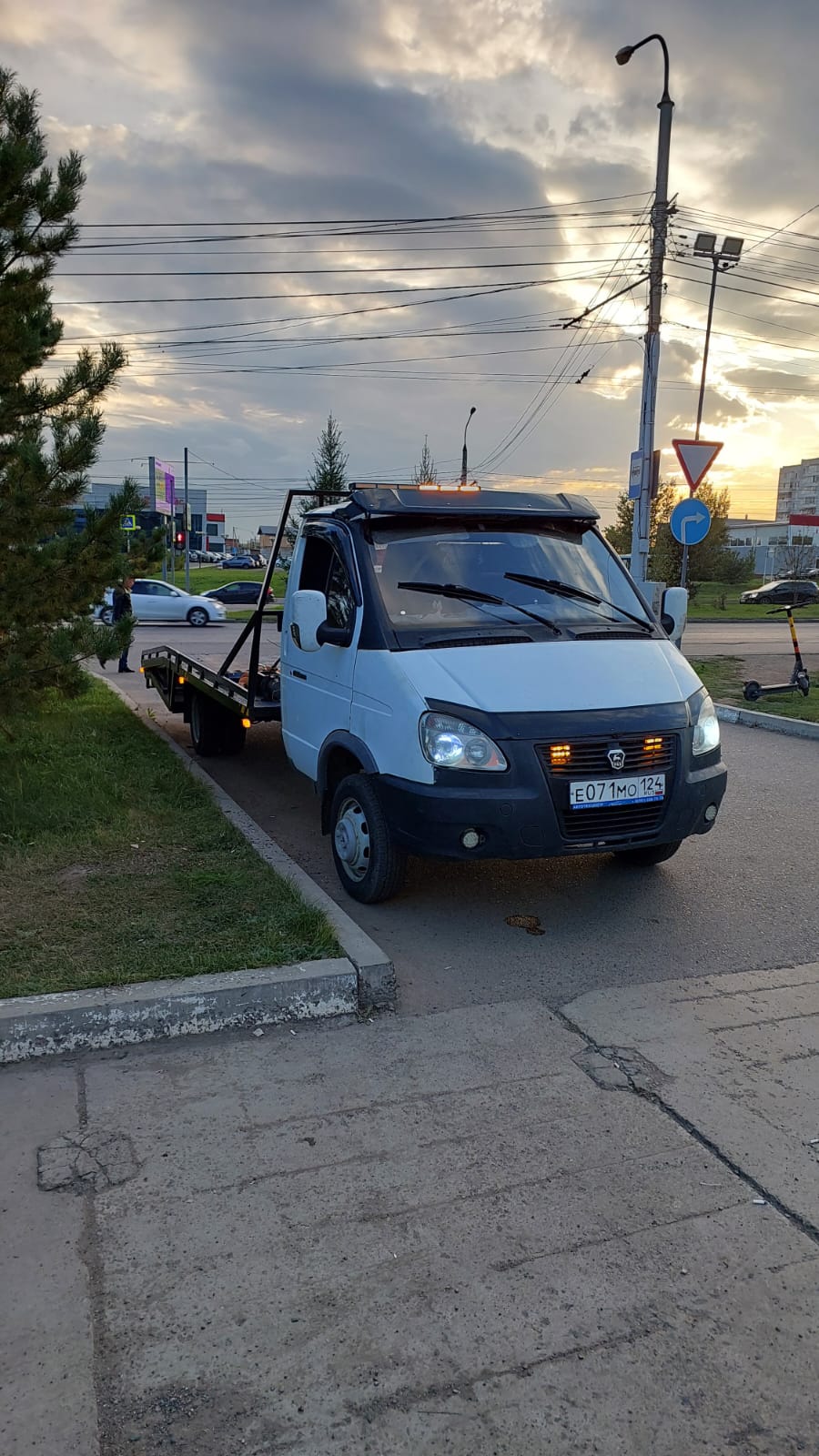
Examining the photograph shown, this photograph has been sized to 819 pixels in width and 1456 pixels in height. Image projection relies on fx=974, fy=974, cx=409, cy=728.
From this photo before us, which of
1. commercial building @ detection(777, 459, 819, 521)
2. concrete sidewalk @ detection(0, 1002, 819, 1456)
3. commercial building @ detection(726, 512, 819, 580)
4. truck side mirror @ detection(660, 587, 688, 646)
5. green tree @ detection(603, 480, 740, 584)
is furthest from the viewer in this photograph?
commercial building @ detection(777, 459, 819, 521)

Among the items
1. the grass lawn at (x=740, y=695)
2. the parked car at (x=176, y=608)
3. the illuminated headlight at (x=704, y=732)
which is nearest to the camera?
the illuminated headlight at (x=704, y=732)

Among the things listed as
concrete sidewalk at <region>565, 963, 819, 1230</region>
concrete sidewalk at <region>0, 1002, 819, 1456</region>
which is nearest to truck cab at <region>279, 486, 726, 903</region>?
concrete sidewalk at <region>565, 963, 819, 1230</region>

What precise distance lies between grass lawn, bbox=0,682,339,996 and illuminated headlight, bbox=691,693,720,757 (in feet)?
6.76

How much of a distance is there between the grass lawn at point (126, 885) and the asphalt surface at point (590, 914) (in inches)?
20.4

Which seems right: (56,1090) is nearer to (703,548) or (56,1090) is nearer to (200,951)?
(200,951)

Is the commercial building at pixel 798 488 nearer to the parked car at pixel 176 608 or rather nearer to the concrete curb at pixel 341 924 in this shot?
the parked car at pixel 176 608

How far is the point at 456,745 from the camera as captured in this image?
4527 mm

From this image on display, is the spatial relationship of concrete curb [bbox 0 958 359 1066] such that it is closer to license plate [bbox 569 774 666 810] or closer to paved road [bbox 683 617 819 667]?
license plate [bbox 569 774 666 810]

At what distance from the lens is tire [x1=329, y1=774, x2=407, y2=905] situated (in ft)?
16.3

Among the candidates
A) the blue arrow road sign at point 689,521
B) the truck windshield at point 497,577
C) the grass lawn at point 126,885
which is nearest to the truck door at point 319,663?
the truck windshield at point 497,577

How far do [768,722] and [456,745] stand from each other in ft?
25.7

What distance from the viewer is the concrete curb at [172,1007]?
146 inches

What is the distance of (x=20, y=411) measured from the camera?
7.03 meters

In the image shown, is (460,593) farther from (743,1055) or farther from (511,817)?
(743,1055)
